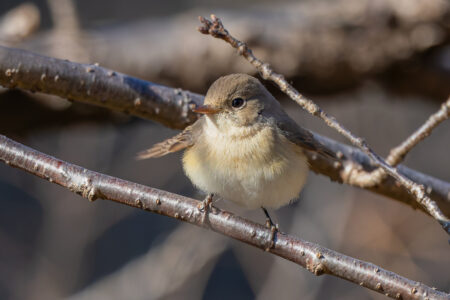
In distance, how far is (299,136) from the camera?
2.98 metres

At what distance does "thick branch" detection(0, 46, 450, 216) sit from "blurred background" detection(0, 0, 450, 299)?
4.94 feet

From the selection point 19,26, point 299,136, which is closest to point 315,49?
point 299,136

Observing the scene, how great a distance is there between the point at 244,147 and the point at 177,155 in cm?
356

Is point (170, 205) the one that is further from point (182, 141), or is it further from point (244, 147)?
point (182, 141)

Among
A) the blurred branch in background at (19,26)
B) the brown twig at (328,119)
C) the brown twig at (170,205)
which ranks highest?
the blurred branch in background at (19,26)

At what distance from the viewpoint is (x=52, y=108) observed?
4.64 metres

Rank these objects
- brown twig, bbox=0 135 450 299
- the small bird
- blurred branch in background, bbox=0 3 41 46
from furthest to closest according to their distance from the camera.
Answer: blurred branch in background, bbox=0 3 41 46, the small bird, brown twig, bbox=0 135 450 299

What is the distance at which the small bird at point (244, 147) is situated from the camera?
2.69 m

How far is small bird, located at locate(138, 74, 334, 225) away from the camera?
8.84 ft

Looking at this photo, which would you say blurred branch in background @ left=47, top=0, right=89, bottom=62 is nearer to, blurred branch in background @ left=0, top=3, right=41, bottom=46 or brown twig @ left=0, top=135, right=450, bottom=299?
blurred branch in background @ left=0, top=3, right=41, bottom=46

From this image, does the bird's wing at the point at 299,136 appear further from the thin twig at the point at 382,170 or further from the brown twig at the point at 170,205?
the brown twig at the point at 170,205

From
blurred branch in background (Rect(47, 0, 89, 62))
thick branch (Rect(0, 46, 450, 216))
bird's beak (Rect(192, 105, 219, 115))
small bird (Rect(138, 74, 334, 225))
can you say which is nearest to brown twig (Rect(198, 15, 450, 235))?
small bird (Rect(138, 74, 334, 225))

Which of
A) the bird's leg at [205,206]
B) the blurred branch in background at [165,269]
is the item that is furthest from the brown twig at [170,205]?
the blurred branch in background at [165,269]

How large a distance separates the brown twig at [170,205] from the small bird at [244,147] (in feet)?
1.31
